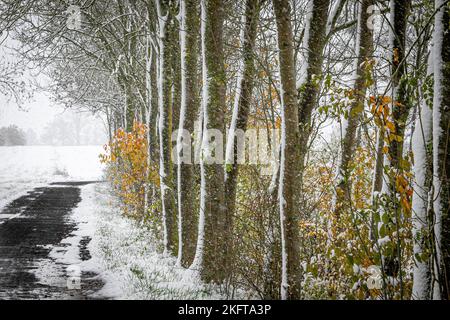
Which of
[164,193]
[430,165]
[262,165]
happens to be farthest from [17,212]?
[430,165]

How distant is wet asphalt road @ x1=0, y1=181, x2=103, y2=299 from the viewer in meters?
5.61

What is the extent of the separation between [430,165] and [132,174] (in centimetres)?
966

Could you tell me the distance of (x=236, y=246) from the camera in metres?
4.90

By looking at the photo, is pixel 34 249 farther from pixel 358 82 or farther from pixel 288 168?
pixel 358 82

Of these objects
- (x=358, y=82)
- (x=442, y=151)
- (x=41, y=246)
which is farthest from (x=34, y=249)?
(x=442, y=151)

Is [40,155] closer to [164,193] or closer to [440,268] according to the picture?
[164,193]

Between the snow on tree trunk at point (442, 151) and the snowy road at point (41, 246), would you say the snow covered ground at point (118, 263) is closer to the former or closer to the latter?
the snowy road at point (41, 246)

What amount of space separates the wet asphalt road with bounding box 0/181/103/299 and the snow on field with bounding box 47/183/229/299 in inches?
8.5

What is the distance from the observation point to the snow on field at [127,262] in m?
5.39

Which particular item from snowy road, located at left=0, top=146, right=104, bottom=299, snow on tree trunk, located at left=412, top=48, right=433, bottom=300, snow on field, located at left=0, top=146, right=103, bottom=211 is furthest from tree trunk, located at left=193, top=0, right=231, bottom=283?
snow on field, located at left=0, top=146, right=103, bottom=211

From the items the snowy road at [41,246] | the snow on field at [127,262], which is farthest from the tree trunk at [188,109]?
the snowy road at [41,246]

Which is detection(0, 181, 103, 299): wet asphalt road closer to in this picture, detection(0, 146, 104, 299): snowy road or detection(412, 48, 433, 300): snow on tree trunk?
detection(0, 146, 104, 299): snowy road

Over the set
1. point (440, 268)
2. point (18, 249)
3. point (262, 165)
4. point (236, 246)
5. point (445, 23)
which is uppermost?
point (445, 23)

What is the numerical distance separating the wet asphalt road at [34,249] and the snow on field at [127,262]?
216mm
